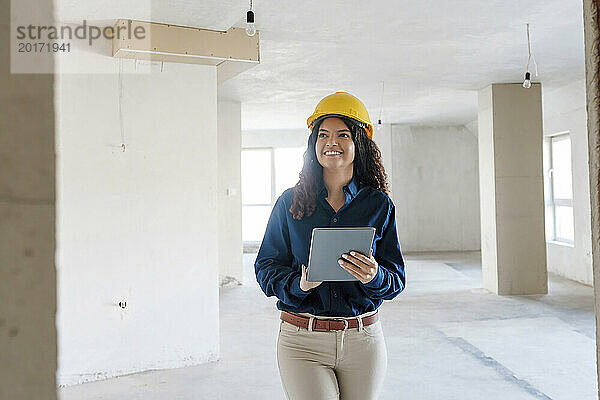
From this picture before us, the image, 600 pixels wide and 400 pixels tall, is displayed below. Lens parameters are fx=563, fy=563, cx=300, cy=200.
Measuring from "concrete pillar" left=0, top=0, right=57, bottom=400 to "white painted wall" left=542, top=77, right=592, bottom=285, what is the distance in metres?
7.82

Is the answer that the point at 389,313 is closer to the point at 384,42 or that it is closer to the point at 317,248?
the point at 384,42

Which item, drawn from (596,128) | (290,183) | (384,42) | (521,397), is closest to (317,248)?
(596,128)

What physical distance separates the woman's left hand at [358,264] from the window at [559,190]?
303 inches

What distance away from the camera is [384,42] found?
512 centimetres

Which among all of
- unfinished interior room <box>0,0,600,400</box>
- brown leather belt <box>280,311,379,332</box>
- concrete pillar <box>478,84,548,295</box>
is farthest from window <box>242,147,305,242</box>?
A: brown leather belt <box>280,311,379,332</box>

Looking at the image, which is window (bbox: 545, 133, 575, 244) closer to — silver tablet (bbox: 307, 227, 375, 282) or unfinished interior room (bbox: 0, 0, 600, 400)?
unfinished interior room (bbox: 0, 0, 600, 400)

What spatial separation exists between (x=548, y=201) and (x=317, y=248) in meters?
8.25

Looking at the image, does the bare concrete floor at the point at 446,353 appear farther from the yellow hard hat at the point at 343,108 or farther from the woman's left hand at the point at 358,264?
the yellow hard hat at the point at 343,108

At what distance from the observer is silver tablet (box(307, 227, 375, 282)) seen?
161cm

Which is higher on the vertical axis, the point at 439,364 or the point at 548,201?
the point at 548,201

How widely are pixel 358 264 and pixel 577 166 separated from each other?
23.2 feet

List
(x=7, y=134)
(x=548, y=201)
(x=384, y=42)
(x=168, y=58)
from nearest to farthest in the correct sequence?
(x=7, y=134) < (x=168, y=58) < (x=384, y=42) < (x=548, y=201)

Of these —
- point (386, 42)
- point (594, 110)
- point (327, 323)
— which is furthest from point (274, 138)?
point (594, 110)

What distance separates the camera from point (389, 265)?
6.06ft
